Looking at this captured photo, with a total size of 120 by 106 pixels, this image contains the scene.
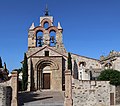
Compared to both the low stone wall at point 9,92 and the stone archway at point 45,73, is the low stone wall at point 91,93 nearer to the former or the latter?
the low stone wall at point 9,92

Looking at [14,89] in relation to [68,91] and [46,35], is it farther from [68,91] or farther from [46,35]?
[46,35]

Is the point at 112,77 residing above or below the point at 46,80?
above

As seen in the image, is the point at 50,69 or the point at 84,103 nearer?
the point at 84,103

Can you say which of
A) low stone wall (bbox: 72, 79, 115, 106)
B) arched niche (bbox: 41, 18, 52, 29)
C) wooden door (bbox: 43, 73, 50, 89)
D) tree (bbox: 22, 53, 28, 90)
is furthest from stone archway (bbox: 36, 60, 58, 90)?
low stone wall (bbox: 72, 79, 115, 106)

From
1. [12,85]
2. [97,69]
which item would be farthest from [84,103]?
[97,69]

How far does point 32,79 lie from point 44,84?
2.23 m

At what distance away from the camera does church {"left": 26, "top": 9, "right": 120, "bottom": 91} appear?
1432 inches

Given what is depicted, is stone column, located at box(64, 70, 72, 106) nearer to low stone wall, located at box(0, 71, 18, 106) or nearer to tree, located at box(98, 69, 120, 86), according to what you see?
tree, located at box(98, 69, 120, 86)

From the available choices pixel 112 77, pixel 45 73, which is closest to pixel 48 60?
pixel 45 73

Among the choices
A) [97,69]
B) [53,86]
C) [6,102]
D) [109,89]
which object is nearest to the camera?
[6,102]

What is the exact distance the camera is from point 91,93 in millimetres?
22922

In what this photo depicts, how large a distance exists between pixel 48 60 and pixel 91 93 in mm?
14669

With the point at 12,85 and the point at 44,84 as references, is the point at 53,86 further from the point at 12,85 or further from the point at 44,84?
the point at 12,85

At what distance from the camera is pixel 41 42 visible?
125ft
